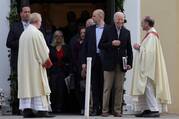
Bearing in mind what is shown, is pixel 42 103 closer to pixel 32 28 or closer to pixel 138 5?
pixel 32 28

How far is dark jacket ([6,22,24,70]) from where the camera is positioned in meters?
13.9

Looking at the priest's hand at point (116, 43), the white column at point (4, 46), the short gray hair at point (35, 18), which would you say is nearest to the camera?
the short gray hair at point (35, 18)

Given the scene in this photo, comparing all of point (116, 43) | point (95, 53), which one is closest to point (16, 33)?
point (95, 53)

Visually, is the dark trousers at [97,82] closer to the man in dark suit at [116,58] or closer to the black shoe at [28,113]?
the man in dark suit at [116,58]

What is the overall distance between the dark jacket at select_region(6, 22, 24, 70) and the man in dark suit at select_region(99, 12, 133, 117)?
1.72 meters

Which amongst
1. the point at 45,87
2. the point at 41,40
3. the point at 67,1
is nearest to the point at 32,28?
the point at 41,40

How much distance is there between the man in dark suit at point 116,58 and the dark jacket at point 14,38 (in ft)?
5.64

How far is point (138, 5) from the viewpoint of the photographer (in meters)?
15.1

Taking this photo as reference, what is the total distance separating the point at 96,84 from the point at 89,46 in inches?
32.3

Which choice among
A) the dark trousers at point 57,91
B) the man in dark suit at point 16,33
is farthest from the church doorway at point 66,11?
the dark trousers at point 57,91

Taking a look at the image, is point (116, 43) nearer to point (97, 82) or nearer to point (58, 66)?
point (97, 82)

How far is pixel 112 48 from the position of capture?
45.1 feet

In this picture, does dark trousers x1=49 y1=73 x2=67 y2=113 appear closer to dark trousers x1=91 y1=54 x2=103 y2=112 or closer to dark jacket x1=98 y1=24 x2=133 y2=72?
dark trousers x1=91 y1=54 x2=103 y2=112

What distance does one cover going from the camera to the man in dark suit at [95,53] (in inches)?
550
